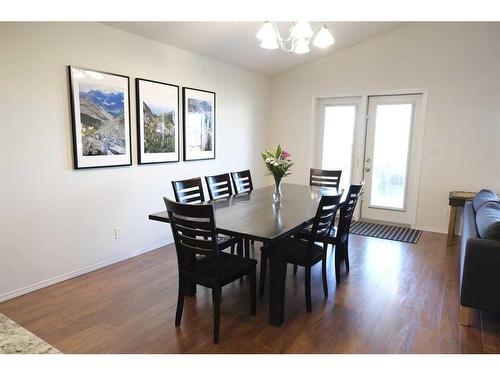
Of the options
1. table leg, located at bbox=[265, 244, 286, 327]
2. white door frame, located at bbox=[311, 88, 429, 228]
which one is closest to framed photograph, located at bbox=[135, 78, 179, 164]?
table leg, located at bbox=[265, 244, 286, 327]

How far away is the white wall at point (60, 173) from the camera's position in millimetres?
2564

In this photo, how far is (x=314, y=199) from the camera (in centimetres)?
322

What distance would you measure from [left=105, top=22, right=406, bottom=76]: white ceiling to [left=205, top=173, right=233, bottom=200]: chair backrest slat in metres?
1.58

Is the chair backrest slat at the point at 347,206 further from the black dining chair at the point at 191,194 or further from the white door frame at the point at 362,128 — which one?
the white door frame at the point at 362,128

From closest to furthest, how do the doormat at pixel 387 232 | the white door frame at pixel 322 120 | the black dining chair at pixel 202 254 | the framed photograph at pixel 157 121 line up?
the black dining chair at pixel 202 254 → the framed photograph at pixel 157 121 → the doormat at pixel 387 232 → the white door frame at pixel 322 120

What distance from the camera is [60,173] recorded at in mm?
2879

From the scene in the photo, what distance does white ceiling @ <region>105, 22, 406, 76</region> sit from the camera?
11.1 ft

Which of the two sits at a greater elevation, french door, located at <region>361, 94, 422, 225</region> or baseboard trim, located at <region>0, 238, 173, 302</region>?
french door, located at <region>361, 94, 422, 225</region>

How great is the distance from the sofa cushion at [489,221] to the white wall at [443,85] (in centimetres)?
175

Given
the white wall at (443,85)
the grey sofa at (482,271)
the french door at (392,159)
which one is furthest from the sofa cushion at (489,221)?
the french door at (392,159)

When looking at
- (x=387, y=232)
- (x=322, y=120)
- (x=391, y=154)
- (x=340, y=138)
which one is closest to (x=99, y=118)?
(x=322, y=120)

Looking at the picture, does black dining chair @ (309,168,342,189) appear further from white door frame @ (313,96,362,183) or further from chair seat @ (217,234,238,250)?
chair seat @ (217,234,238,250)
